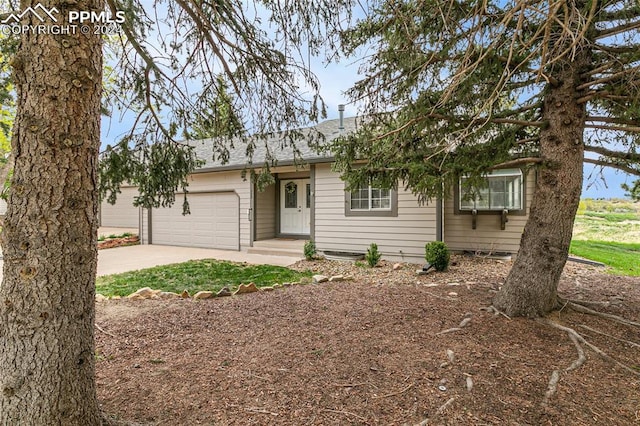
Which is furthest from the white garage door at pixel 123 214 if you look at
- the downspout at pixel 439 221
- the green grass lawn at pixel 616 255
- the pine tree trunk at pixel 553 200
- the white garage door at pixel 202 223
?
the green grass lawn at pixel 616 255

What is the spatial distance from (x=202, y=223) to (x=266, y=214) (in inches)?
86.3

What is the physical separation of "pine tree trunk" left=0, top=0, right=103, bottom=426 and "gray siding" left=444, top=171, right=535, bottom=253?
6.58 m

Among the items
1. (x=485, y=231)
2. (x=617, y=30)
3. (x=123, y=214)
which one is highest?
(x=617, y=30)

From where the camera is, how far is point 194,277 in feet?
19.9

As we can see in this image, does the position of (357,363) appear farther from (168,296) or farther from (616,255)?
(616,255)

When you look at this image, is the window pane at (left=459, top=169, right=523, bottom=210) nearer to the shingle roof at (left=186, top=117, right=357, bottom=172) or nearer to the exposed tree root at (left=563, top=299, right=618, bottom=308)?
the exposed tree root at (left=563, top=299, right=618, bottom=308)

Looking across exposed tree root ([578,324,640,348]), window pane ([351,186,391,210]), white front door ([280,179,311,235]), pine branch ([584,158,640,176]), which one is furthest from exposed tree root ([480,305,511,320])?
white front door ([280,179,311,235])

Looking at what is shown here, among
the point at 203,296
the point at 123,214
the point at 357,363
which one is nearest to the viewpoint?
the point at 357,363

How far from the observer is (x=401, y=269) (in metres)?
6.86

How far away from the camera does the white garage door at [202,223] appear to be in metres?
9.99

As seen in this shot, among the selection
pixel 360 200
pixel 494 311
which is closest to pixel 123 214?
pixel 360 200

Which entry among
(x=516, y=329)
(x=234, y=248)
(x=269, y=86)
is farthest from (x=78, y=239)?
(x=234, y=248)

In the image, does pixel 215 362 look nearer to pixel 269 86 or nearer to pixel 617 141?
pixel 269 86

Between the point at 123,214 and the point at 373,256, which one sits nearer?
the point at 373,256
